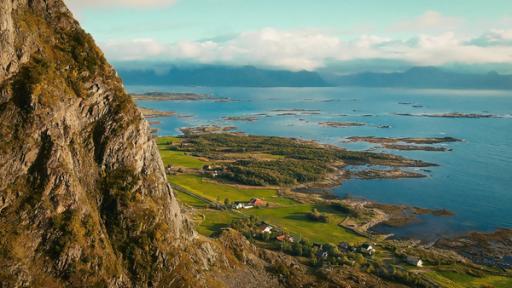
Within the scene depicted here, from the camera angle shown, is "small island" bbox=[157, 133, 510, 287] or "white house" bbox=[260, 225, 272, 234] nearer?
"small island" bbox=[157, 133, 510, 287]

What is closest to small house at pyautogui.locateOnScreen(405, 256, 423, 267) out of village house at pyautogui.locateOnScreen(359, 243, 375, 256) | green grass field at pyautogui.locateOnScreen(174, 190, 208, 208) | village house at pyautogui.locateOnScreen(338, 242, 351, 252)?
village house at pyautogui.locateOnScreen(359, 243, 375, 256)

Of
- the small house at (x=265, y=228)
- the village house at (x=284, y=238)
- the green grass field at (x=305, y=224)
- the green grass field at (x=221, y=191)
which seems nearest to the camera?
the village house at (x=284, y=238)

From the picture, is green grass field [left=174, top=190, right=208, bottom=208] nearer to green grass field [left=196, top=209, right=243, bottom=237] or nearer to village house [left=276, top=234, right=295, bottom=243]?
green grass field [left=196, top=209, right=243, bottom=237]

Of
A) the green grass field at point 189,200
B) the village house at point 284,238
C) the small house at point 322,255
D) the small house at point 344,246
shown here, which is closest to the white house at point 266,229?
the village house at point 284,238

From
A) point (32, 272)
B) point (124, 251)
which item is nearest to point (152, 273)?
point (124, 251)

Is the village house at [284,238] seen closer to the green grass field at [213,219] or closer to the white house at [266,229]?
the white house at [266,229]
